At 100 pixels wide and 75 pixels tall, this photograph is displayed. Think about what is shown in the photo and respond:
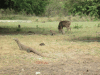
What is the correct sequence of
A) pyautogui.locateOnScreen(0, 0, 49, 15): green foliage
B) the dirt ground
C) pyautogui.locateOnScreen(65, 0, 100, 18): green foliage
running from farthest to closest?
1. pyautogui.locateOnScreen(0, 0, 49, 15): green foliage
2. pyautogui.locateOnScreen(65, 0, 100, 18): green foliage
3. the dirt ground

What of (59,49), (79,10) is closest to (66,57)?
(59,49)

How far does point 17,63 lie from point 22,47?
2610 millimetres

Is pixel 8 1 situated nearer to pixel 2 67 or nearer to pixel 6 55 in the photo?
pixel 6 55

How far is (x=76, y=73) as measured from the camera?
21.6ft

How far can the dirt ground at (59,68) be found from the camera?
6.58m

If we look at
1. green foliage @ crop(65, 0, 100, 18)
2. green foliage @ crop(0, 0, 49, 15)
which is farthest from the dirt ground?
green foliage @ crop(0, 0, 49, 15)

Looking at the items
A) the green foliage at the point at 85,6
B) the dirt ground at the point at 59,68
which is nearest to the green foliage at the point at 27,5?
the green foliage at the point at 85,6

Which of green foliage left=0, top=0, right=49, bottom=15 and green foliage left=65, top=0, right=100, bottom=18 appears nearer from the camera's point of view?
green foliage left=65, top=0, right=100, bottom=18

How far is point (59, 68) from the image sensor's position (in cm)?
713

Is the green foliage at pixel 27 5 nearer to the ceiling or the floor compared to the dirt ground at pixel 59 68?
nearer to the ceiling

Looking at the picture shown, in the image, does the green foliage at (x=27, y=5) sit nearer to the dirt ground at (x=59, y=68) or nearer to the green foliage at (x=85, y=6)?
the green foliage at (x=85, y=6)

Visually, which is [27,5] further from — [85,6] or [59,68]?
[59,68]

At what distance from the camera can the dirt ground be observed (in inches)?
259

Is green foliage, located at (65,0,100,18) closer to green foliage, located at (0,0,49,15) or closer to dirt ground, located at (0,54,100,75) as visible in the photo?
dirt ground, located at (0,54,100,75)
